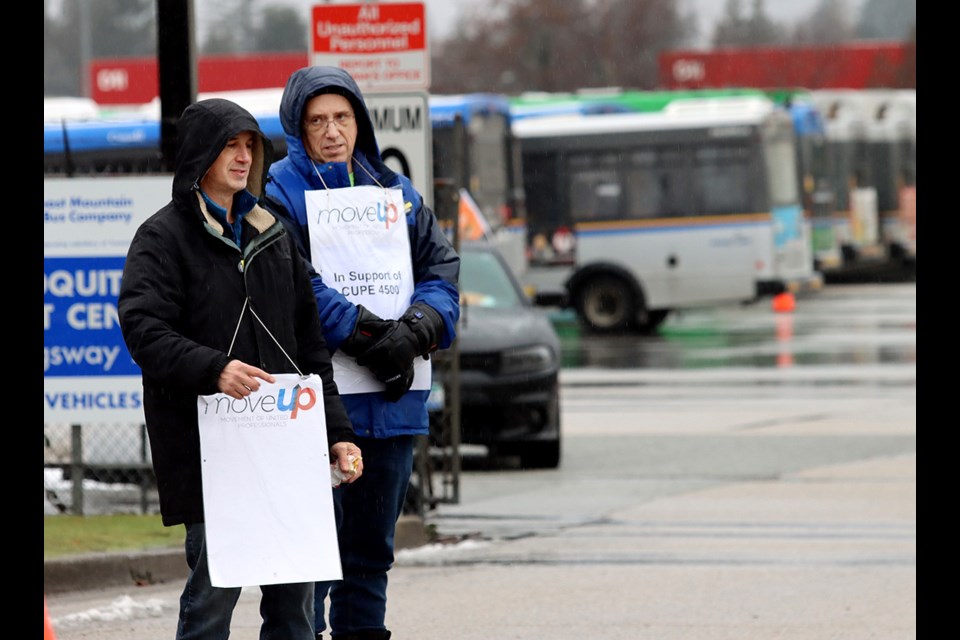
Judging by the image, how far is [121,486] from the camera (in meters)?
10.4

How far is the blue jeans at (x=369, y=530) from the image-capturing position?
5.45m

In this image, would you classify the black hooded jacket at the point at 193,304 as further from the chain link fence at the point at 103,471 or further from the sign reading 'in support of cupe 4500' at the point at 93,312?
the chain link fence at the point at 103,471

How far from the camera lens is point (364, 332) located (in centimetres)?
533

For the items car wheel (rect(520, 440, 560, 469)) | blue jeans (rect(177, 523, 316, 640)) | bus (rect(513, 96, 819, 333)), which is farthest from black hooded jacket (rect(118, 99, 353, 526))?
bus (rect(513, 96, 819, 333))

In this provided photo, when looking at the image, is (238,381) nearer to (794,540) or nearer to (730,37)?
(794,540)

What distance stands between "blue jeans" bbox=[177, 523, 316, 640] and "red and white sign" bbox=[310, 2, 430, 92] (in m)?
5.24

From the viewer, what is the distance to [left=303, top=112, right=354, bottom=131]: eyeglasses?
538cm

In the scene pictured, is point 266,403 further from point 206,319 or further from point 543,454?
point 543,454

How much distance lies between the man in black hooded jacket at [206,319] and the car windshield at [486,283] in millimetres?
8362

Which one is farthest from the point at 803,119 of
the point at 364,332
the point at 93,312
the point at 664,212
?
the point at 364,332

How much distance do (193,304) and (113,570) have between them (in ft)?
11.8

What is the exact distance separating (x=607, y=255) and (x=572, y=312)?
2.27 meters

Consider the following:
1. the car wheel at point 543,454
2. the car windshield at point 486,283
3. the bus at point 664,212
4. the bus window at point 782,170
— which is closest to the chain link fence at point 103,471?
the car wheel at point 543,454
